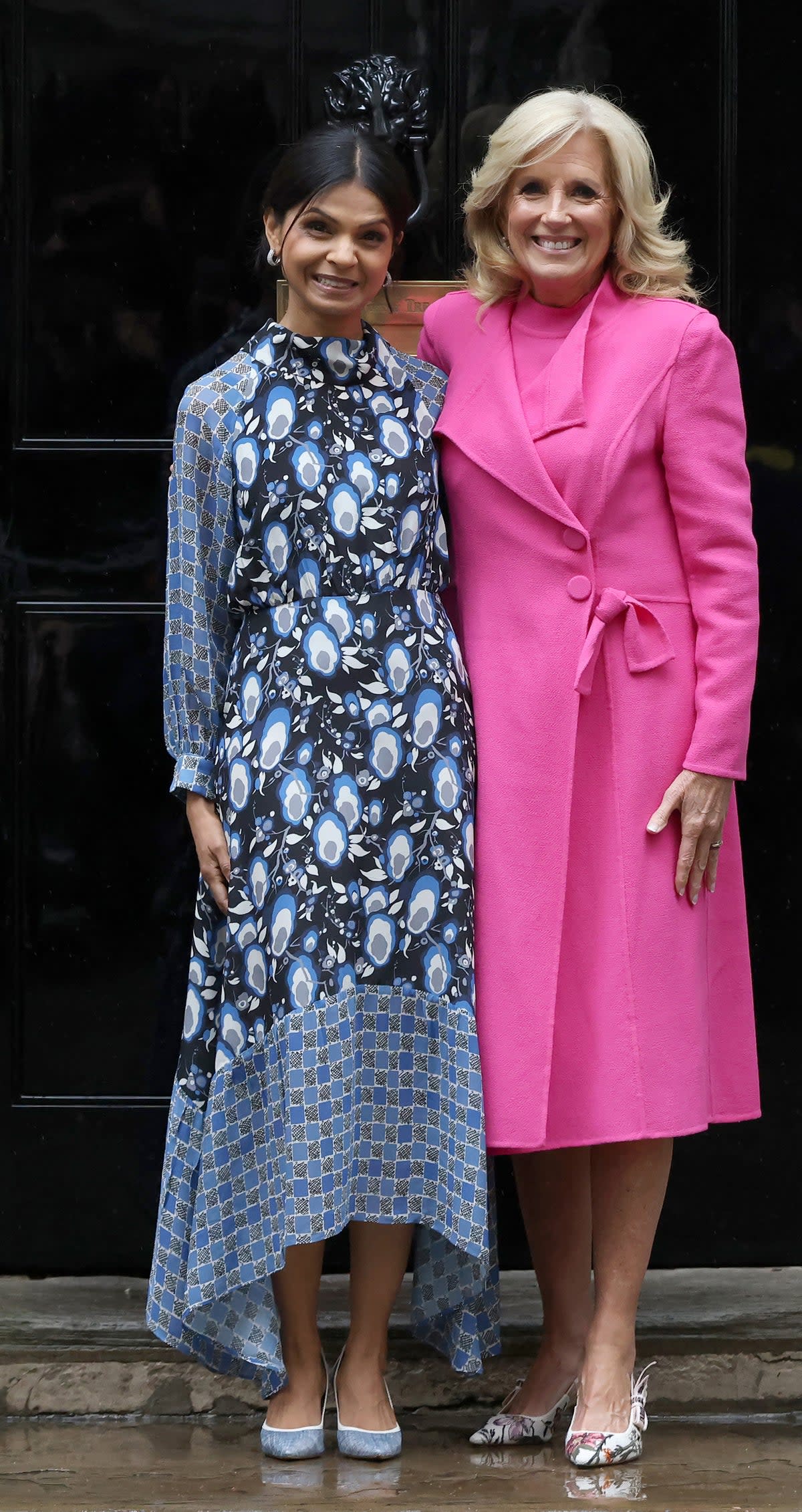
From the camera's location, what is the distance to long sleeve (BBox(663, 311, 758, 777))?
99.7 inches

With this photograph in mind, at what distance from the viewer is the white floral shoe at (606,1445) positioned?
8.48 ft

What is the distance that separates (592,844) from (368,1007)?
15.6 inches

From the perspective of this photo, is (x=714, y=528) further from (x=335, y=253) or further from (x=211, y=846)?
(x=211, y=846)

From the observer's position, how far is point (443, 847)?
254 centimetres

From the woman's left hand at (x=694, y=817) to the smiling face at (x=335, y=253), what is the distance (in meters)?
0.82

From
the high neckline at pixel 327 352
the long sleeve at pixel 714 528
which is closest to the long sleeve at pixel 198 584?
the high neckline at pixel 327 352

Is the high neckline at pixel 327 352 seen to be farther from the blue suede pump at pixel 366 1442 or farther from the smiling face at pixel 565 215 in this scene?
the blue suede pump at pixel 366 1442

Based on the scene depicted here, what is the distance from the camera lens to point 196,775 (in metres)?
2.61

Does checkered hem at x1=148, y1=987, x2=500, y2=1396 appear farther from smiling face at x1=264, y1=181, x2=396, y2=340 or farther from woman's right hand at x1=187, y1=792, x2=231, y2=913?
smiling face at x1=264, y1=181, x2=396, y2=340

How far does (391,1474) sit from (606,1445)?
311 millimetres

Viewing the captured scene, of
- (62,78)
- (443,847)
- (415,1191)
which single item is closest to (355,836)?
(443,847)

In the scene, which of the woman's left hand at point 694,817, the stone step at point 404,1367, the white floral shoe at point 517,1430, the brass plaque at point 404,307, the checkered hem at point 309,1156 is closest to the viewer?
the checkered hem at point 309,1156

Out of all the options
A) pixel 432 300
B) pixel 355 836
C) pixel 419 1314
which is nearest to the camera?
pixel 355 836

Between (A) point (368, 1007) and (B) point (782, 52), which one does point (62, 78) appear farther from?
(A) point (368, 1007)
